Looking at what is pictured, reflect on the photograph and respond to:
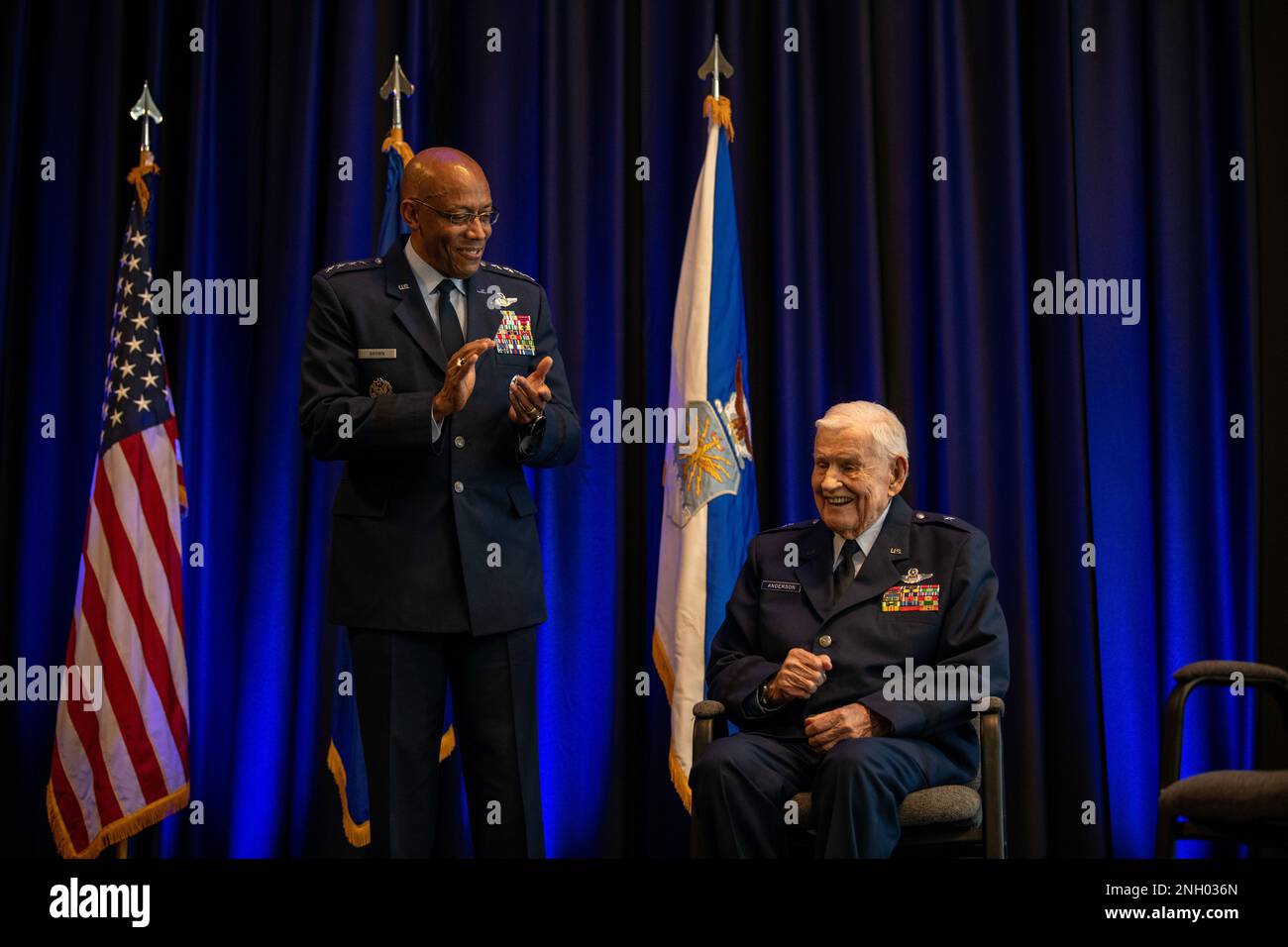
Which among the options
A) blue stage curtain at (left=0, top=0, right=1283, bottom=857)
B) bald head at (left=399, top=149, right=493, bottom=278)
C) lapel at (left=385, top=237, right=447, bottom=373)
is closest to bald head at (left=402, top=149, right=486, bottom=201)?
bald head at (left=399, top=149, right=493, bottom=278)

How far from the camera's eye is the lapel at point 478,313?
306cm

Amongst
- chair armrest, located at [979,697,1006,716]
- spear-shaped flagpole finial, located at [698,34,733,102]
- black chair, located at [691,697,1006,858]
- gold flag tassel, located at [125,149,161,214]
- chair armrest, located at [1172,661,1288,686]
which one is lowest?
black chair, located at [691,697,1006,858]

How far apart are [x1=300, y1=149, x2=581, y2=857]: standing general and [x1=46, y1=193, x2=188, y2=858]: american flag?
4.54ft

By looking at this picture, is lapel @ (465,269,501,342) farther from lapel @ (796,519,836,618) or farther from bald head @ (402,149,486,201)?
lapel @ (796,519,836,618)

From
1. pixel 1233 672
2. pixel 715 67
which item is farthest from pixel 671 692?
pixel 715 67

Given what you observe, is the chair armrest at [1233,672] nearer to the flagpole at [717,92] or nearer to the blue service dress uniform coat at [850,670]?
the blue service dress uniform coat at [850,670]

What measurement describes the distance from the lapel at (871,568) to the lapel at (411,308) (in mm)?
1008

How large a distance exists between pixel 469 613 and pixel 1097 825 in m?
2.40

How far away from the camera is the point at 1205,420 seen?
4.32 metres

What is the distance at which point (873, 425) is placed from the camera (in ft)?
10.3

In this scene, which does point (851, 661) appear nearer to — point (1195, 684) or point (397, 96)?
point (1195, 684)

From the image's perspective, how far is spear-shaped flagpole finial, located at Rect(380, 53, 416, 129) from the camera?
431 centimetres
